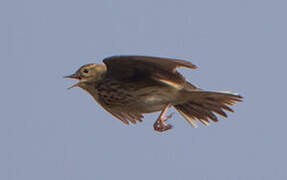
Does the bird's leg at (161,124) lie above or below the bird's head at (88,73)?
below

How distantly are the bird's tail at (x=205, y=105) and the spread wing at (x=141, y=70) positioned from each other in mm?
373

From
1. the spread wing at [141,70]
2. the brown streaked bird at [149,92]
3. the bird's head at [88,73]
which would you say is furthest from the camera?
the bird's head at [88,73]

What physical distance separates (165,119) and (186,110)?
70cm

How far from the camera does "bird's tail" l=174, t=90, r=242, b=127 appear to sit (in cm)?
738

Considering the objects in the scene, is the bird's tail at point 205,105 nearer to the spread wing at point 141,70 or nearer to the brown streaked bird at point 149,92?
the brown streaked bird at point 149,92

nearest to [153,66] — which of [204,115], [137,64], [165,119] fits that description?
[137,64]

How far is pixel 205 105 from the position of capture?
7848 millimetres

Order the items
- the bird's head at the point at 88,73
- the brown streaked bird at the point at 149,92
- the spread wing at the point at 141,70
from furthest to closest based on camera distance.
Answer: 1. the bird's head at the point at 88,73
2. the brown streaked bird at the point at 149,92
3. the spread wing at the point at 141,70

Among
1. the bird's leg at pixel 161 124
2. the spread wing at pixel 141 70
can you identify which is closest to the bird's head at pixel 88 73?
the spread wing at pixel 141 70

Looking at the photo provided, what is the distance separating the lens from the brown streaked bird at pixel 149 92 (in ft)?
23.7

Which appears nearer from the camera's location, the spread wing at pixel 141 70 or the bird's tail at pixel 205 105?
the spread wing at pixel 141 70

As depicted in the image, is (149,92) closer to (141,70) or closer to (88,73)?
(141,70)

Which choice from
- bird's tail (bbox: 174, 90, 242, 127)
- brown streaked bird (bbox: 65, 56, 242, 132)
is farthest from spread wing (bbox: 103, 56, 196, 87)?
bird's tail (bbox: 174, 90, 242, 127)

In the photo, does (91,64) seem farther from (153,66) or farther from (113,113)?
(153,66)
